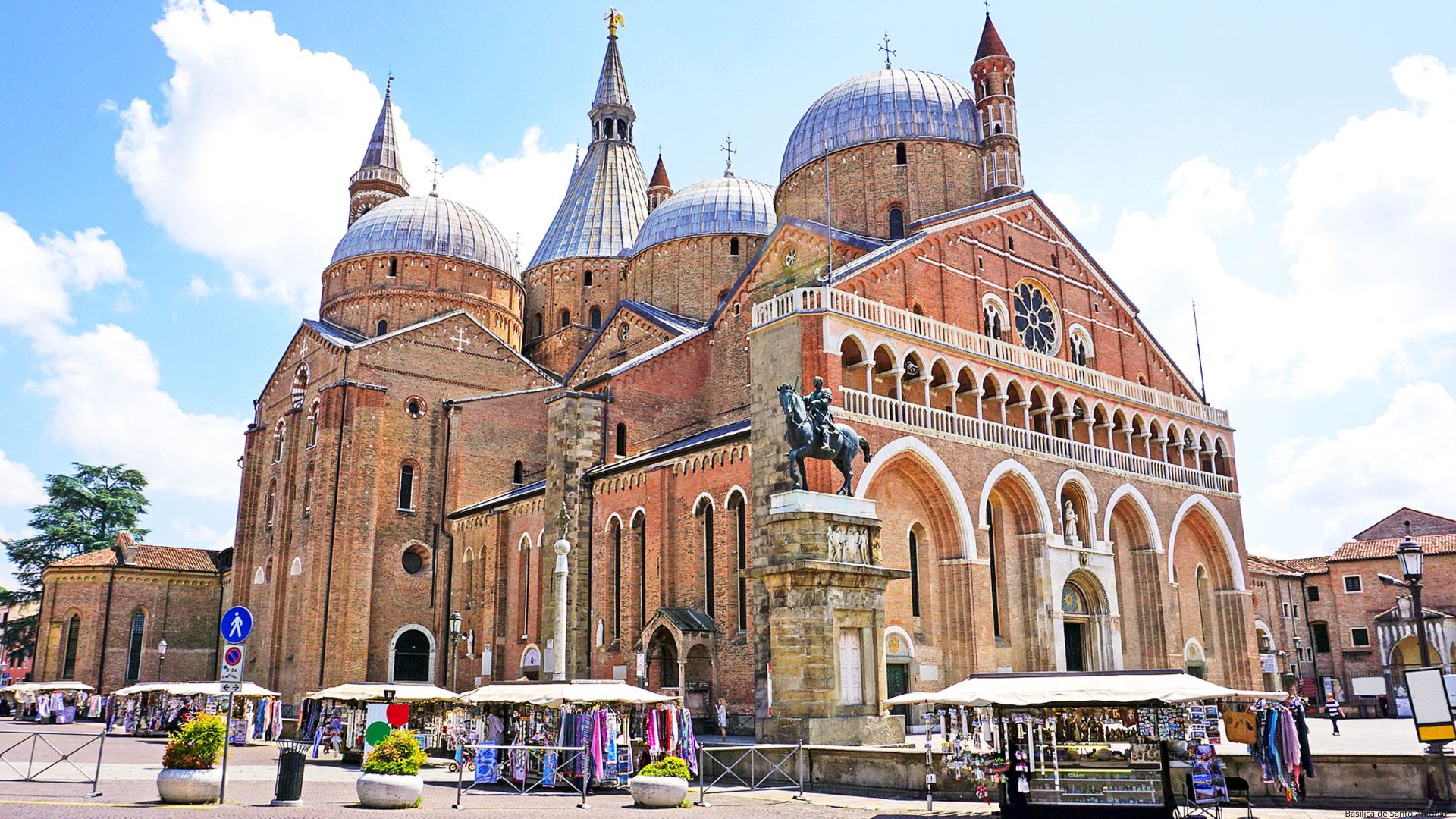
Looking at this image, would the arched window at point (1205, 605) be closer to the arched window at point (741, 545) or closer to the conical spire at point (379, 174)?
the arched window at point (741, 545)

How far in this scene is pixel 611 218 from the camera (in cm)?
5266

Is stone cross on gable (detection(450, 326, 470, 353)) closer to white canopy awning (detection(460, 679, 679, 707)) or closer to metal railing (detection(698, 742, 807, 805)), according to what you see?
white canopy awning (detection(460, 679, 679, 707))

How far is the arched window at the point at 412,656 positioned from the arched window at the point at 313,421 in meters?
8.30

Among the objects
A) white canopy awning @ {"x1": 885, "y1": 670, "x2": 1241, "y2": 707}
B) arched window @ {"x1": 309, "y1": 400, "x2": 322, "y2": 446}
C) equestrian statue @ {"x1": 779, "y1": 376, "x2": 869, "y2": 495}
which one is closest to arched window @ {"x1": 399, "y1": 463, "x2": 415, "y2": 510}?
arched window @ {"x1": 309, "y1": 400, "x2": 322, "y2": 446}

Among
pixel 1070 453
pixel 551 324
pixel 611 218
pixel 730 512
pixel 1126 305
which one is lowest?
pixel 730 512

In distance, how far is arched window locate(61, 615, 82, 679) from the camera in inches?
1779

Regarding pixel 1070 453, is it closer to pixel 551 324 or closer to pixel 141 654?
pixel 551 324

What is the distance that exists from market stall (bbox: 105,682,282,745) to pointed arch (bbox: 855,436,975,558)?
19.5 metres

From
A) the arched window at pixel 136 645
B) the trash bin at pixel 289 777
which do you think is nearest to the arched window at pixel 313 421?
the arched window at pixel 136 645

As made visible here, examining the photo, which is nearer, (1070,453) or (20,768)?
(20,768)

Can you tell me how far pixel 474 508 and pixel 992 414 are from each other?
774 inches

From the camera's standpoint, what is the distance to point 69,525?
178 ft

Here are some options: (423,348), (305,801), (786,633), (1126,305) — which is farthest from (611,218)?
(305,801)

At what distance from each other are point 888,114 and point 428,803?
27.5m
